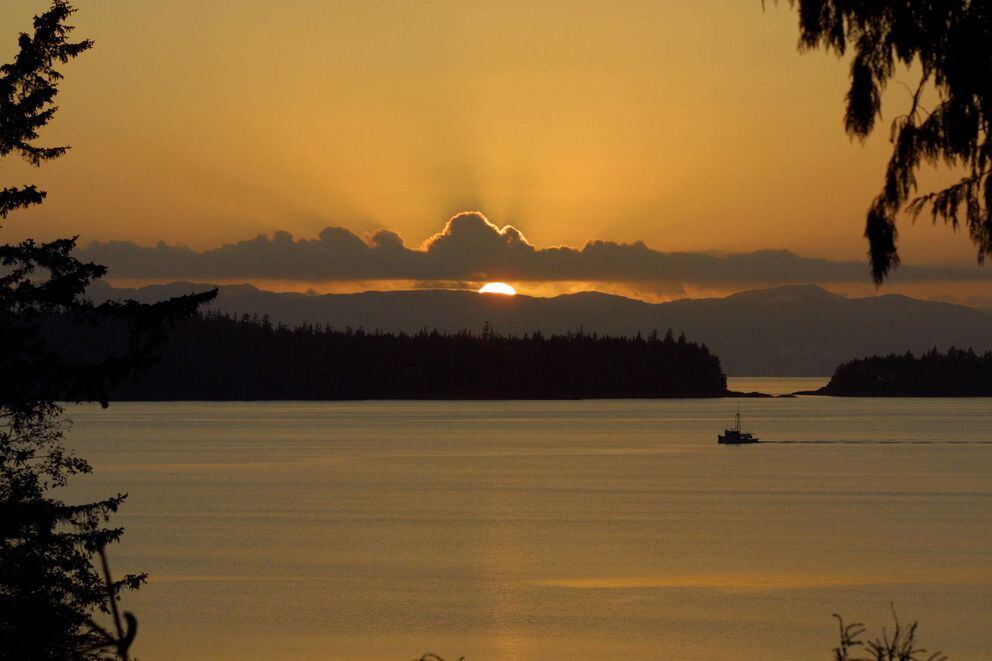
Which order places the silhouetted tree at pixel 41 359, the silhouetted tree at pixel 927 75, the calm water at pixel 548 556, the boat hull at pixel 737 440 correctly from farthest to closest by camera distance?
1. the boat hull at pixel 737 440
2. the calm water at pixel 548 556
3. the silhouetted tree at pixel 41 359
4. the silhouetted tree at pixel 927 75

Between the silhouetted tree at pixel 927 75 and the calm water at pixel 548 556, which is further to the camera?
the calm water at pixel 548 556

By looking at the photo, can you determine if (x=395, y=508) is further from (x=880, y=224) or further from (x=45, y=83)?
(x=880, y=224)

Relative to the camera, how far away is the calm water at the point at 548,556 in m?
37.8

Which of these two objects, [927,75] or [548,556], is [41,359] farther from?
[548,556]

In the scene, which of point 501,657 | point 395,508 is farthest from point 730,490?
point 501,657

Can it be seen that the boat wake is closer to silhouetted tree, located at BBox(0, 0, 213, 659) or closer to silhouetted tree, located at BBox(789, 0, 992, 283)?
silhouetted tree, located at BBox(0, 0, 213, 659)

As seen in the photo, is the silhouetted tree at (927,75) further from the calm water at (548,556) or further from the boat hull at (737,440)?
the boat hull at (737,440)

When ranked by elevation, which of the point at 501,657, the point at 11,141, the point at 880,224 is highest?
the point at 11,141

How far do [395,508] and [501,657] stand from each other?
129 feet

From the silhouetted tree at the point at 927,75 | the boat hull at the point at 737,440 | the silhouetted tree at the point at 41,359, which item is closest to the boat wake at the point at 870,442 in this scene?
the boat hull at the point at 737,440

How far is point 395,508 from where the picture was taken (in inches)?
2936

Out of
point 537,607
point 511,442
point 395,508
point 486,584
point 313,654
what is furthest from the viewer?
point 511,442

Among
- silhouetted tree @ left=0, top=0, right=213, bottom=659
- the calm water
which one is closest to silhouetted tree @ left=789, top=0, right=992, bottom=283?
silhouetted tree @ left=0, top=0, right=213, bottom=659

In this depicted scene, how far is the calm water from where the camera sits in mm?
37750
